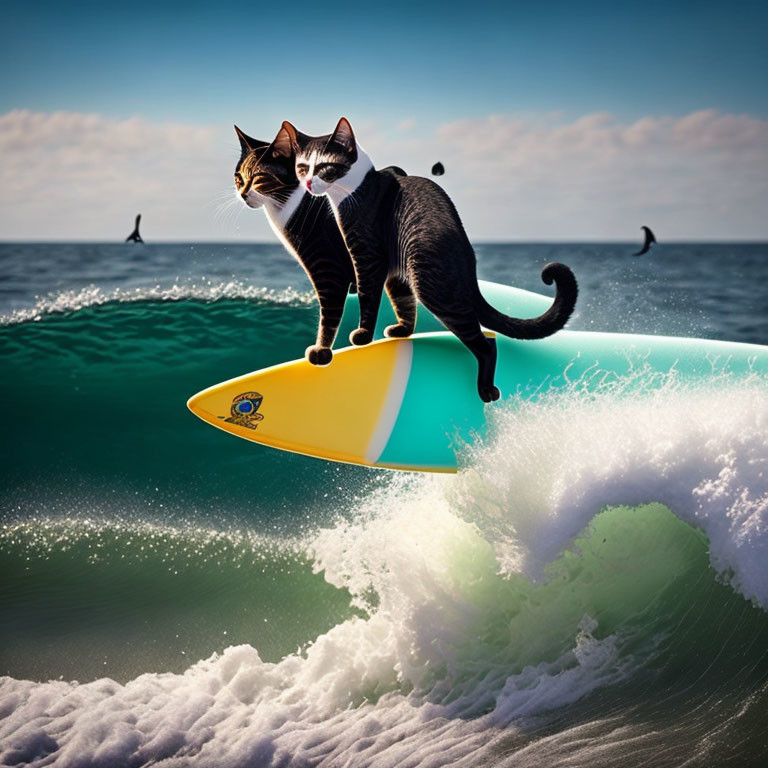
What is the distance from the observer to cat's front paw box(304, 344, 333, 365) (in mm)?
2629

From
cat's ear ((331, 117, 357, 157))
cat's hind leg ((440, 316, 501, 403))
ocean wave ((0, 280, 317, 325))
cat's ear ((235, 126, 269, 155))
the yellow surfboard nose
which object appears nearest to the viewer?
cat's ear ((331, 117, 357, 157))

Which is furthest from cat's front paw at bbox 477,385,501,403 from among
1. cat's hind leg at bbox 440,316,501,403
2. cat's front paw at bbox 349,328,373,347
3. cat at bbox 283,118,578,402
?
cat's front paw at bbox 349,328,373,347

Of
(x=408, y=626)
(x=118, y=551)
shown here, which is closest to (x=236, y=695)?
(x=408, y=626)

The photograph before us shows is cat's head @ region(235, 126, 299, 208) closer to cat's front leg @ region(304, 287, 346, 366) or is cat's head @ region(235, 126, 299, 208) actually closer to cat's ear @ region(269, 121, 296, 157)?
cat's ear @ region(269, 121, 296, 157)

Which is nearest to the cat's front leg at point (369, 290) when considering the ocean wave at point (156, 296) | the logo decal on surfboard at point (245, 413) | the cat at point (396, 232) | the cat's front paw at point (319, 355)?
the cat at point (396, 232)

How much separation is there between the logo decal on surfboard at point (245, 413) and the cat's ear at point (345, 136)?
36.3 inches

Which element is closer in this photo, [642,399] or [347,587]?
[642,399]

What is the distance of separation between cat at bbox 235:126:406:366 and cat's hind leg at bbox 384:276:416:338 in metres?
0.17

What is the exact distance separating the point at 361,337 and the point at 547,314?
605mm

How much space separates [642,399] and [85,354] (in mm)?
3922

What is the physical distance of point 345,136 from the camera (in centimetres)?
231

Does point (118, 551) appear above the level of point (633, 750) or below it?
below

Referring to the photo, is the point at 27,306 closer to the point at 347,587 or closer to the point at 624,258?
the point at 347,587

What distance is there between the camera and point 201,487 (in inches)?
177
